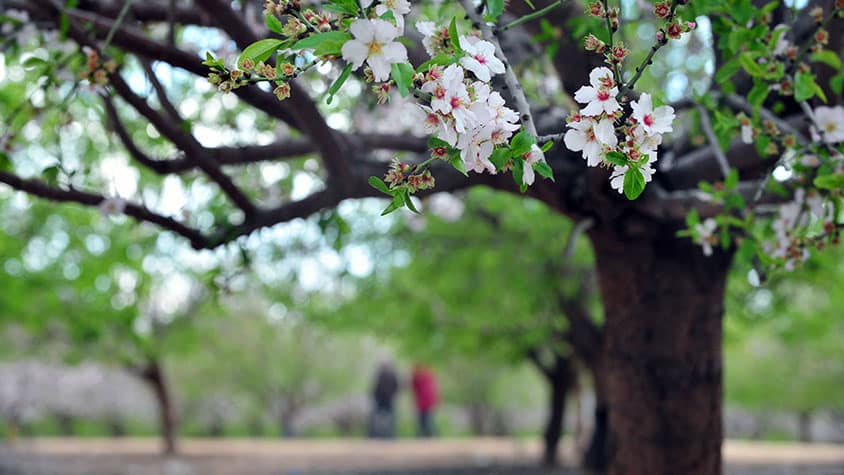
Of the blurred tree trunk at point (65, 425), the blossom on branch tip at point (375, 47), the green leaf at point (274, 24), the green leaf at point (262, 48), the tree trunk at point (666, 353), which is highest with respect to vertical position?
the green leaf at point (274, 24)

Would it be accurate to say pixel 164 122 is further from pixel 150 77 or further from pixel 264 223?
pixel 264 223

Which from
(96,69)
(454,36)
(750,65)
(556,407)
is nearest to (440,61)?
(454,36)

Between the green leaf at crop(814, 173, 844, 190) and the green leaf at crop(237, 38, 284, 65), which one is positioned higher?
the green leaf at crop(237, 38, 284, 65)

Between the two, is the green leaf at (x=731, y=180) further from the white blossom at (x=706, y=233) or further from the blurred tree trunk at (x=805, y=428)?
the blurred tree trunk at (x=805, y=428)

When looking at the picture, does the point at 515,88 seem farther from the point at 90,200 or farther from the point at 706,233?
the point at 90,200

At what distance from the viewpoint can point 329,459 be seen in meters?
12.0

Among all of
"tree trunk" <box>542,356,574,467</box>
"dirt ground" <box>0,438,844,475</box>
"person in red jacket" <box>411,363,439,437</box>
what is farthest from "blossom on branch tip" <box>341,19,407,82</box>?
"person in red jacket" <box>411,363,439,437</box>

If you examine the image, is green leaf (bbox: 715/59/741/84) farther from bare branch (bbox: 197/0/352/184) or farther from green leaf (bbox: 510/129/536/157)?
bare branch (bbox: 197/0/352/184)

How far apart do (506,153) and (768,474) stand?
8.38m

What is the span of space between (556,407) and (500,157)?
375 inches

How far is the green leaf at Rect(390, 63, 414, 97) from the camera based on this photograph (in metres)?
1.62

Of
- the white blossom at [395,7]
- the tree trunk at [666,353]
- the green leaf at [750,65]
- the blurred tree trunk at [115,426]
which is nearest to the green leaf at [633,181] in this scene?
the white blossom at [395,7]

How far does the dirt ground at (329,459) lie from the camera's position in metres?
10.0

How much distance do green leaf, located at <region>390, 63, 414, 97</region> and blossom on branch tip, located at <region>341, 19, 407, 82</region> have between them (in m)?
0.01
